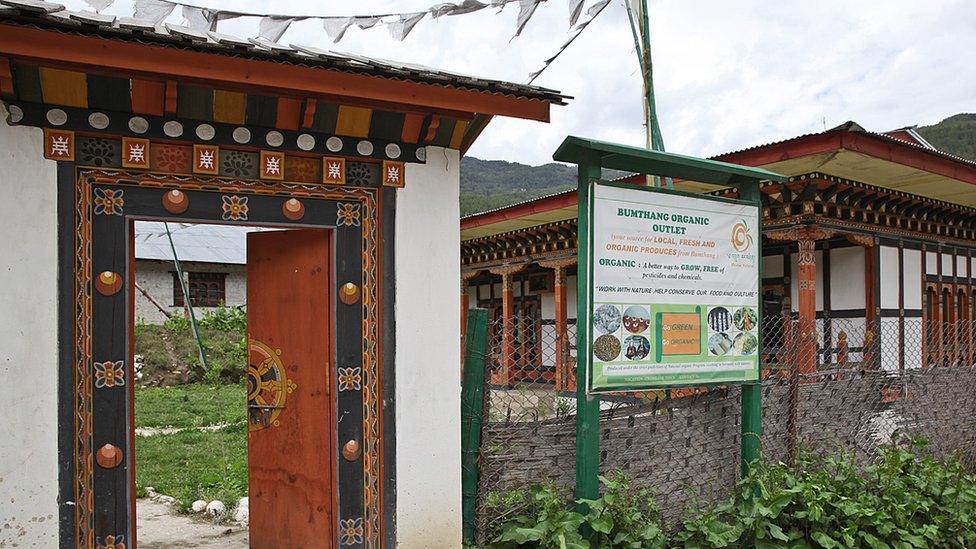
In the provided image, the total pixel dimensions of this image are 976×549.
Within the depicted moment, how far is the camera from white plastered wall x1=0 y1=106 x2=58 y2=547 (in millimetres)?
3602

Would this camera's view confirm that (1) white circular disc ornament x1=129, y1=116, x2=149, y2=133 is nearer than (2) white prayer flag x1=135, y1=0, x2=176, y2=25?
Yes

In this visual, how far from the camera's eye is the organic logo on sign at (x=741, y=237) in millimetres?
5184

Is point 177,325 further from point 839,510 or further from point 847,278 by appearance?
point 839,510

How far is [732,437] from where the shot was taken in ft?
17.6

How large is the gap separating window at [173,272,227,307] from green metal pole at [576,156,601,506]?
24107 mm

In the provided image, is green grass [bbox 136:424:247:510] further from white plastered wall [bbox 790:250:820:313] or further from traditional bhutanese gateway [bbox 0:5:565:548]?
white plastered wall [bbox 790:250:820:313]

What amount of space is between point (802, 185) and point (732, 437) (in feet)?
19.8

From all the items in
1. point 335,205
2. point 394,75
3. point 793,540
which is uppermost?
point 394,75

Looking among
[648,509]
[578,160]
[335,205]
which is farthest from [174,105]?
[648,509]

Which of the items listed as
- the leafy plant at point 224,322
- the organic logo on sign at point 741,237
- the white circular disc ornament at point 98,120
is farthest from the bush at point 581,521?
the leafy plant at point 224,322

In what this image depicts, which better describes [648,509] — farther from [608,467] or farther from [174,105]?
[174,105]

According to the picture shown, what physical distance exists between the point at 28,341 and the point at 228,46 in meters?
1.65

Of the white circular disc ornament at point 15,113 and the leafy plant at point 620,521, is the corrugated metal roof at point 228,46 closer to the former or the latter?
the white circular disc ornament at point 15,113

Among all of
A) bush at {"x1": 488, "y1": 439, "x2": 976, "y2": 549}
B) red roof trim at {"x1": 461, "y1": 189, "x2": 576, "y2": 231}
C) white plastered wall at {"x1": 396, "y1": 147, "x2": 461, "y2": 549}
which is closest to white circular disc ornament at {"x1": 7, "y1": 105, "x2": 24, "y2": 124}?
white plastered wall at {"x1": 396, "y1": 147, "x2": 461, "y2": 549}
